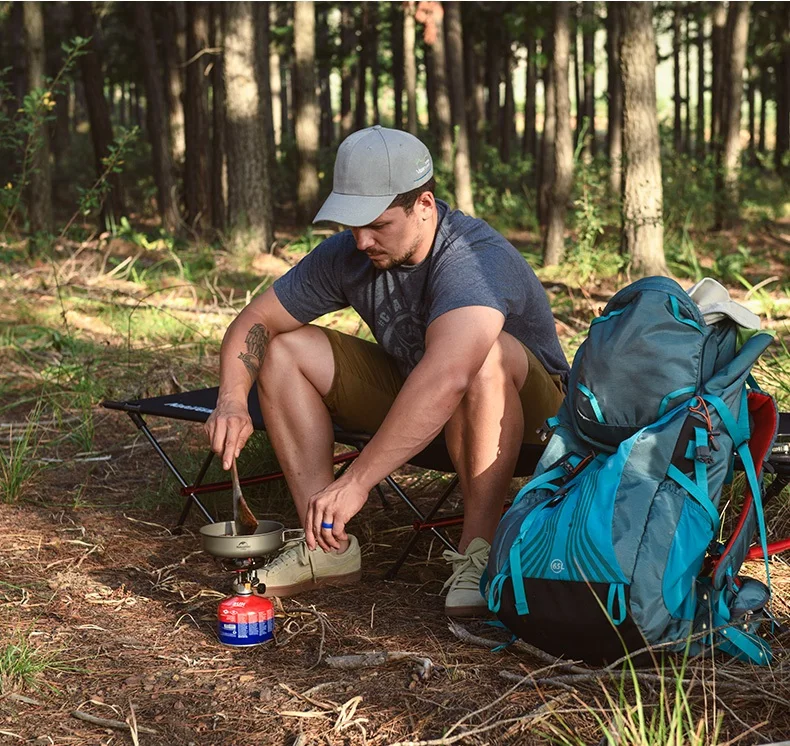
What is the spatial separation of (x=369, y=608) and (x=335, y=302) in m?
1.00

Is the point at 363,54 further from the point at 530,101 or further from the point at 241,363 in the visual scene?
the point at 241,363

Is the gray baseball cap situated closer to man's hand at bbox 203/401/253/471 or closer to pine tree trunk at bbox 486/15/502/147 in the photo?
man's hand at bbox 203/401/253/471

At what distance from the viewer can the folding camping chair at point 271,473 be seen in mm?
3252

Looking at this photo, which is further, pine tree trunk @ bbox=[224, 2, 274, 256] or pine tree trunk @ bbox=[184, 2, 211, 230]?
pine tree trunk @ bbox=[184, 2, 211, 230]

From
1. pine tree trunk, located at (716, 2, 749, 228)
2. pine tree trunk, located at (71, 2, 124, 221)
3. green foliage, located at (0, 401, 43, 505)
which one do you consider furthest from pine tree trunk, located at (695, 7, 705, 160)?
green foliage, located at (0, 401, 43, 505)

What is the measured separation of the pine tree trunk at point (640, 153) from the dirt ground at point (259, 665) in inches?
203

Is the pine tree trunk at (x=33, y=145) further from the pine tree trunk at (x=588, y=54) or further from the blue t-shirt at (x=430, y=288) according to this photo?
the blue t-shirt at (x=430, y=288)

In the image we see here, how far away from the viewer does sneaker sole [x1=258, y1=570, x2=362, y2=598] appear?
3.20 metres

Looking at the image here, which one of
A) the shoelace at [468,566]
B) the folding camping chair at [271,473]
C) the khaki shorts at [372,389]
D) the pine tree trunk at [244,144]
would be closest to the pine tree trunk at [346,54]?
the pine tree trunk at [244,144]

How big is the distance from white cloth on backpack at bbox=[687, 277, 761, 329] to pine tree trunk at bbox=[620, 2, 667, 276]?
5615 mm

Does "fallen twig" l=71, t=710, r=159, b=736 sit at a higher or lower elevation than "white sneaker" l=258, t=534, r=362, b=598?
higher

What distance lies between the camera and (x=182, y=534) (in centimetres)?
383

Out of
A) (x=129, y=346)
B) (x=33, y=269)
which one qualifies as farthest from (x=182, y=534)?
(x=33, y=269)

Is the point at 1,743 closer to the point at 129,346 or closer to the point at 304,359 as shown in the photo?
the point at 304,359
